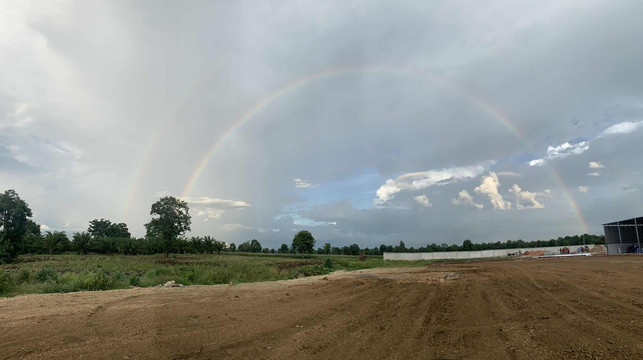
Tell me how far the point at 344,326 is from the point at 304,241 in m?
98.6

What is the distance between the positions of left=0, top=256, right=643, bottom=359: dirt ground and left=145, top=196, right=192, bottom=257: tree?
Result: 2203 inches

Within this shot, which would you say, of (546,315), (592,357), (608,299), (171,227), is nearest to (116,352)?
(592,357)

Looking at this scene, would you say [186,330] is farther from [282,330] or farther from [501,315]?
[501,315]

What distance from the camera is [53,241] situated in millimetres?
69938

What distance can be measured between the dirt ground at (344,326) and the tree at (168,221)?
56.0 metres

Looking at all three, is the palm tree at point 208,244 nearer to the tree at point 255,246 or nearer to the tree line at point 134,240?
the tree line at point 134,240

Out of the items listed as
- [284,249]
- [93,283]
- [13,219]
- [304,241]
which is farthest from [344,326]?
[284,249]

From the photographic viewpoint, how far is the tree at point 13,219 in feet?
160

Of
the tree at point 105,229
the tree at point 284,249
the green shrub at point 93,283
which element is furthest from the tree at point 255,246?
the green shrub at point 93,283

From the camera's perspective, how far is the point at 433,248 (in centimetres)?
10706

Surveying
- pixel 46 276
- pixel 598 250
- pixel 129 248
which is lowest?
pixel 46 276

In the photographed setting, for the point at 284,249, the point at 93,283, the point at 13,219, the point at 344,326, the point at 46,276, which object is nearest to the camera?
the point at 344,326

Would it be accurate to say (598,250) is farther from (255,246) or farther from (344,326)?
(255,246)

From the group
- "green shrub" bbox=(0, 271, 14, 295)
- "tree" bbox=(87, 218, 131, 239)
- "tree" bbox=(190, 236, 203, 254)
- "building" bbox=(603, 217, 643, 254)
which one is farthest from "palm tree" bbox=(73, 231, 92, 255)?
"building" bbox=(603, 217, 643, 254)
